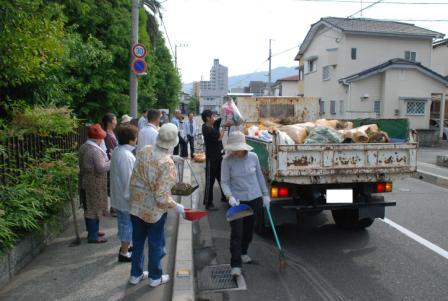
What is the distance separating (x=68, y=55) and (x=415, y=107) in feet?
71.6

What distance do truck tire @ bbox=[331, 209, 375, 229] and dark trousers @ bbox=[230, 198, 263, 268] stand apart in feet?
6.61

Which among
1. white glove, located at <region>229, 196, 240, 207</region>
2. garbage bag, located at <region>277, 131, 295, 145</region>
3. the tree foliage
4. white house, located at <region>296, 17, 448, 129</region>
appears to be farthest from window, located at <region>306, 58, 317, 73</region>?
white glove, located at <region>229, 196, 240, 207</region>

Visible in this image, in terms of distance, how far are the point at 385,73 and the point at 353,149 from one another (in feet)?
67.8

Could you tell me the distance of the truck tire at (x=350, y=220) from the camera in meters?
6.03

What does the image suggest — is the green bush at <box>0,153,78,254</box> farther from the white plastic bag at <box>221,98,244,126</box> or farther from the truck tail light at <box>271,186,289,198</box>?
the white plastic bag at <box>221,98,244,126</box>

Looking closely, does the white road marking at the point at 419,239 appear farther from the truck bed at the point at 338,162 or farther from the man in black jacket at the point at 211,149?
the man in black jacket at the point at 211,149

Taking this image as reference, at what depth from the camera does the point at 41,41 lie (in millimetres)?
4523

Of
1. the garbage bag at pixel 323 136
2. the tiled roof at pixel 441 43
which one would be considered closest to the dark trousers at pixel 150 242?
the garbage bag at pixel 323 136

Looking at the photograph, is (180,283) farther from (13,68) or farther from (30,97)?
(30,97)

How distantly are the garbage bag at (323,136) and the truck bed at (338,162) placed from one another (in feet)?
1.38

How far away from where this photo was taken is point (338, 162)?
501cm

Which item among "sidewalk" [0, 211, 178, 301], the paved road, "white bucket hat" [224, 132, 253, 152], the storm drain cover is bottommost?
the storm drain cover

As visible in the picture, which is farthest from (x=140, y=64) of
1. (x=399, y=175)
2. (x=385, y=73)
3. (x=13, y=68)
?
(x=385, y=73)

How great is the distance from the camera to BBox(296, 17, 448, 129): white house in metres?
23.6
